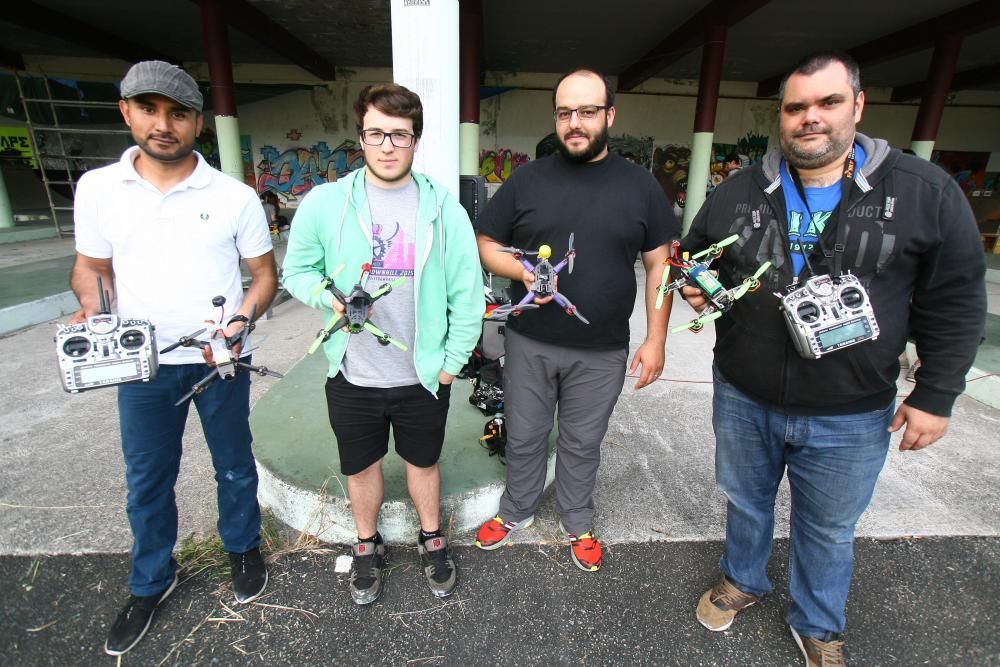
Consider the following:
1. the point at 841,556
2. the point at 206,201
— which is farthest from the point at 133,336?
the point at 841,556

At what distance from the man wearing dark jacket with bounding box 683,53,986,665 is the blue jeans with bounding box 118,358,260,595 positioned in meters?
1.82

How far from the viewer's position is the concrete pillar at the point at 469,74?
1001 centimetres

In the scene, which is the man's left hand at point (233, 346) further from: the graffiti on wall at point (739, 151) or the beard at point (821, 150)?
the graffiti on wall at point (739, 151)

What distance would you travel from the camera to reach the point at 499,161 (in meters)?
16.9

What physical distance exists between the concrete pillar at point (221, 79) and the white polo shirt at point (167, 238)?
9358 mm

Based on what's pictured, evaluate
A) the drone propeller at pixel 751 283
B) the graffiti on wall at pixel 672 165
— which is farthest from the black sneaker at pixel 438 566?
the graffiti on wall at pixel 672 165

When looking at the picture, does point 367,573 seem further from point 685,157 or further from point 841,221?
point 685,157

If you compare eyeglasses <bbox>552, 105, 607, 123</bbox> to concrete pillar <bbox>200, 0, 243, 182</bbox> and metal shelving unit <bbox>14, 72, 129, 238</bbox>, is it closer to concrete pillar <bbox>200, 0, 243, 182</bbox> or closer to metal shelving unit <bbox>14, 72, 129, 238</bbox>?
concrete pillar <bbox>200, 0, 243, 182</bbox>

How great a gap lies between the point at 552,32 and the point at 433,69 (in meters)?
10.9

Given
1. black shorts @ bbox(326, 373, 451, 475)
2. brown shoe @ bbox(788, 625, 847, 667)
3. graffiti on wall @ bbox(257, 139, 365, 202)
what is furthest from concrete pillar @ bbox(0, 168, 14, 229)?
brown shoe @ bbox(788, 625, 847, 667)

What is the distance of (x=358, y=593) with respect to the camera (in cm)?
208

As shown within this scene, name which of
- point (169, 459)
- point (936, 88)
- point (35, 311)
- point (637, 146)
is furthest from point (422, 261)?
point (637, 146)

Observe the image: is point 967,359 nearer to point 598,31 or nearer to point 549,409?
point 549,409

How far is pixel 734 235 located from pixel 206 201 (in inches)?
72.9
